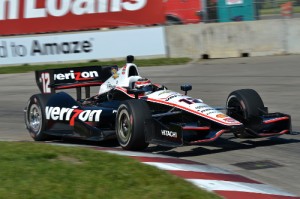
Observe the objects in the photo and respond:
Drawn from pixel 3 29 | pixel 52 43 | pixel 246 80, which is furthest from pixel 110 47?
pixel 246 80

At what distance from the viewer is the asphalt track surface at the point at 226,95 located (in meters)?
8.17

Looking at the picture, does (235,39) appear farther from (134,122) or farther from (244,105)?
(134,122)

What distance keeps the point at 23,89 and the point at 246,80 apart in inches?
215

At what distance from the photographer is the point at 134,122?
8.75 metres

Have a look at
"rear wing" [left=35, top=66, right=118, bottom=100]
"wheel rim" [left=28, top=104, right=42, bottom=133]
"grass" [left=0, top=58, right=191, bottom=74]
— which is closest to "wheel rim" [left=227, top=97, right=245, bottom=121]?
"rear wing" [left=35, top=66, right=118, bottom=100]

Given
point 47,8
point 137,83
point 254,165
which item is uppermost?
point 47,8

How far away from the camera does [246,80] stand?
667 inches

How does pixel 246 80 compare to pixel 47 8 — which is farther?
pixel 47 8

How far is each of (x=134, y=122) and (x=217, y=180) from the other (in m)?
1.95

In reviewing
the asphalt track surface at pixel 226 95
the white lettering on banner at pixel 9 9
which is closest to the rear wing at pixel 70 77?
the asphalt track surface at pixel 226 95

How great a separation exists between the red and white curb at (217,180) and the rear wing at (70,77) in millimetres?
3263

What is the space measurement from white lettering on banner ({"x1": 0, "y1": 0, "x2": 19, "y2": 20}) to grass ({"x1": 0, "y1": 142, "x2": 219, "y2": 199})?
1703 cm

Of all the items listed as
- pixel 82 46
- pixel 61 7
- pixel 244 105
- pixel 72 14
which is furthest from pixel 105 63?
pixel 244 105

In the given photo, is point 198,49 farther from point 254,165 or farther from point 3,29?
point 254,165
